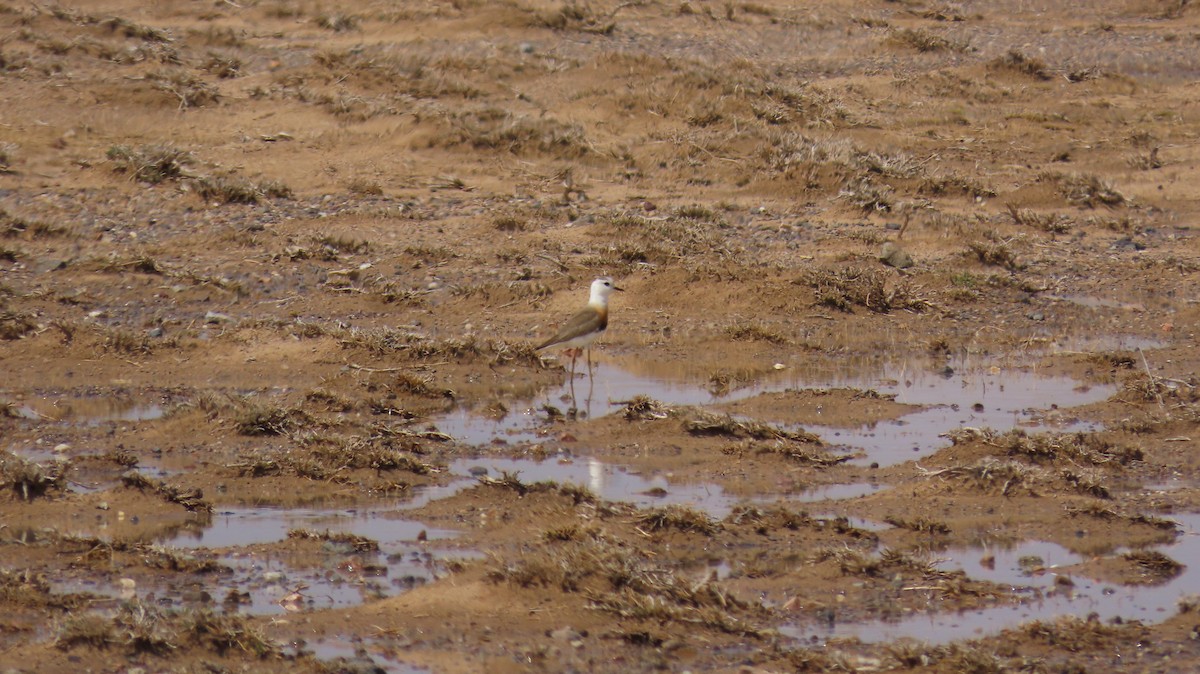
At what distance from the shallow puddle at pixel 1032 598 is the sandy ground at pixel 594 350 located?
2 cm

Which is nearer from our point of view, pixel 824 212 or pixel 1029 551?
pixel 1029 551

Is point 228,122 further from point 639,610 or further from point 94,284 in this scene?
point 639,610

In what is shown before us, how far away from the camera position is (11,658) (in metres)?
6.74

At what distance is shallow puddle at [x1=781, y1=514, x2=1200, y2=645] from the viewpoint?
23.9ft

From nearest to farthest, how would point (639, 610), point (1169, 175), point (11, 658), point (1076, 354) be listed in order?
point (11, 658), point (639, 610), point (1076, 354), point (1169, 175)

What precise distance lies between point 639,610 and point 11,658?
103 inches

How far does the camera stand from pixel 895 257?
46.6ft

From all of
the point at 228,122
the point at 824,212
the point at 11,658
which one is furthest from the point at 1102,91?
the point at 11,658

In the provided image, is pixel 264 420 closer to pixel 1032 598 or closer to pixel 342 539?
pixel 342 539

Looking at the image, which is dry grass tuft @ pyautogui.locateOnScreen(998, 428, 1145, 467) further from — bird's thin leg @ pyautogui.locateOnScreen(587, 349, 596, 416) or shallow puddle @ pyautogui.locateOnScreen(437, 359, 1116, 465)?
bird's thin leg @ pyautogui.locateOnScreen(587, 349, 596, 416)

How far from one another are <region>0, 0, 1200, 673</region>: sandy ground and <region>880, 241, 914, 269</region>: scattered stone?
11 cm

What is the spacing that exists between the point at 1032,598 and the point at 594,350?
17.0 ft

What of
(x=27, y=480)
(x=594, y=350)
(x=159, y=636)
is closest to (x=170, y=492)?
(x=27, y=480)

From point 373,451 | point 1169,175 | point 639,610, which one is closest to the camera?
point 639,610
